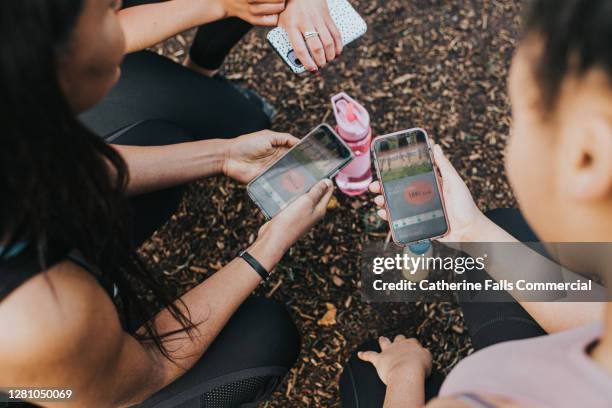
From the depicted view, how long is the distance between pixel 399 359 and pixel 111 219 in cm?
124

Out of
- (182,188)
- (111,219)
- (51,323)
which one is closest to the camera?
(51,323)

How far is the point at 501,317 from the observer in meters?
1.88

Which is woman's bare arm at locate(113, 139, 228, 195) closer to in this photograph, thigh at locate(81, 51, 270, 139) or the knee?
thigh at locate(81, 51, 270, 139)

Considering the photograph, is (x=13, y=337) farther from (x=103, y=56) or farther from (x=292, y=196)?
(x=292, y=196)

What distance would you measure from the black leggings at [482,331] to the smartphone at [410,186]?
12.2 inches

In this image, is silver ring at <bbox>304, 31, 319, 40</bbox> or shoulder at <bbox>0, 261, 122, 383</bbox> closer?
shoulder at <bbox>0, 261, 122, 383</bbox>

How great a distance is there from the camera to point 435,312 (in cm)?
247

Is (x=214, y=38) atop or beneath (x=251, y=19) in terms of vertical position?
beneath

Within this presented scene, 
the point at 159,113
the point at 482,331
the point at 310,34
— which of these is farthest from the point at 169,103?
the point at 482,331

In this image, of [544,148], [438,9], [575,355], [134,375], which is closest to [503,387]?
[575,355]

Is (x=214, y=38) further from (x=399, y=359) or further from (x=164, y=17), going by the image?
(x=399, y=359)

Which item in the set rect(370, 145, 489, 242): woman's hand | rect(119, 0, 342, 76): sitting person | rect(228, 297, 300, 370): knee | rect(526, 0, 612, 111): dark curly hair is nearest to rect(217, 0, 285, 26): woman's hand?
rect(119, 0, 342, 76): sitting person

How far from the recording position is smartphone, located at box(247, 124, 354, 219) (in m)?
2.10

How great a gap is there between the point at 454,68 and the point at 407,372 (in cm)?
171
